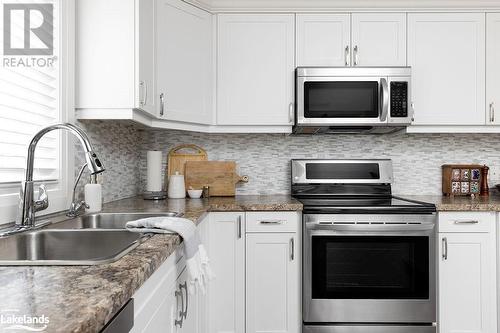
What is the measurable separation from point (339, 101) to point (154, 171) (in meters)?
1.32

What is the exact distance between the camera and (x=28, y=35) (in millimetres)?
1752

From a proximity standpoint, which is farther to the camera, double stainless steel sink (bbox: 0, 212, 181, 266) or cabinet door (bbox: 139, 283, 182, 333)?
double stainless steel sink (bbox: 0, 212, 181, 266)

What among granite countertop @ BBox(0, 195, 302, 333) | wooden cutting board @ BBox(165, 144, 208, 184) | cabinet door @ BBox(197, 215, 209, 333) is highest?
wooden cutting board @ BBox(165, 144, 208, 184)

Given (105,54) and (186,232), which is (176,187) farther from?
(186,232)

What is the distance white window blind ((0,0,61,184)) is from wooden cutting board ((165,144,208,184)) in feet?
3.84

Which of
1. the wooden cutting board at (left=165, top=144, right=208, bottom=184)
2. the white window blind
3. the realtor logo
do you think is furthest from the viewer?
the wooden cutting board at (left=165, top=144, right=208, bottom=184)

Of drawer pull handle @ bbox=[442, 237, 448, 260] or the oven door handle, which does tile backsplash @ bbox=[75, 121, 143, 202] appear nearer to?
the oven door handle

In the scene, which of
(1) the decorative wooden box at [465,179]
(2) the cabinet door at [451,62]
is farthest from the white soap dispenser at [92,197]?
(1) the decorative wooden box at [465,179]

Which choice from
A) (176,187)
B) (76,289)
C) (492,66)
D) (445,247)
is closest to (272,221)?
(176,187)

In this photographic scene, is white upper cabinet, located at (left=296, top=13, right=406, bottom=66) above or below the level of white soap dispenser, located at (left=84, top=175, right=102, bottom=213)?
above

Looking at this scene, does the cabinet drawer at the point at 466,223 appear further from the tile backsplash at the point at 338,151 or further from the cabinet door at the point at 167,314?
the cabinet door at the point at 167,314

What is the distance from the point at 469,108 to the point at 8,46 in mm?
2619

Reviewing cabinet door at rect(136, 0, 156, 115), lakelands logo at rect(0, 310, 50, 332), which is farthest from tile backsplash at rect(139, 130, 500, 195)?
lakelands logo at rect(0, 310, 50, 332)

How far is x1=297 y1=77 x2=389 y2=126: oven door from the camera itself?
8.61ft
